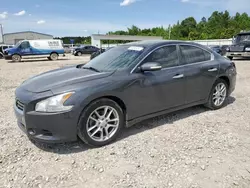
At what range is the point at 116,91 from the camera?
323cm

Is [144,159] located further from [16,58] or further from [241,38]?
[16,58]

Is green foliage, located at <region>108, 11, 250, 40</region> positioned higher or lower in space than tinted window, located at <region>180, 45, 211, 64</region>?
higher

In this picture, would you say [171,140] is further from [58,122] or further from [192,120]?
[58,122]

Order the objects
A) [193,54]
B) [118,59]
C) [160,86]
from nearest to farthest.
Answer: [160,86] → [118,59] → [193,54]

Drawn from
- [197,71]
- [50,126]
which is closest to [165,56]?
[197,71]

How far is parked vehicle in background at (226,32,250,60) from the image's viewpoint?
619 inches

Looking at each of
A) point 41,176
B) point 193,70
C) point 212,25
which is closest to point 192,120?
point 193,70

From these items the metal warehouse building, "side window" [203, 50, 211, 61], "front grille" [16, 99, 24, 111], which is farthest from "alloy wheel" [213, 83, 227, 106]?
the metal warehouse building

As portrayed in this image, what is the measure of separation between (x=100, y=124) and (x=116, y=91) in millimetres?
535

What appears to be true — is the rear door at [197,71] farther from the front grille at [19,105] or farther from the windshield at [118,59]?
the front grille at [19,105]

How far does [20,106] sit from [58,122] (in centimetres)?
68

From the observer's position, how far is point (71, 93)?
115 inches

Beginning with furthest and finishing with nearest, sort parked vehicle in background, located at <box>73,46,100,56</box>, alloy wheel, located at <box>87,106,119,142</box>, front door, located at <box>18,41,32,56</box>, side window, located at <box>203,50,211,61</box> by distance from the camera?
parked vehicle in background, located at <box>73,46,100,56</box> → front door, located at <box>18,41,32,56</box> → side window, located at <box>203,50,211,61</box> → alloy wheel, located at <box>87,106,119,142</box>

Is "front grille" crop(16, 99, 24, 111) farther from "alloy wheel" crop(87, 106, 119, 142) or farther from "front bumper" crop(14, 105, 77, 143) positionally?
"alloy wheel" crop(87, 106, 119, 142)
